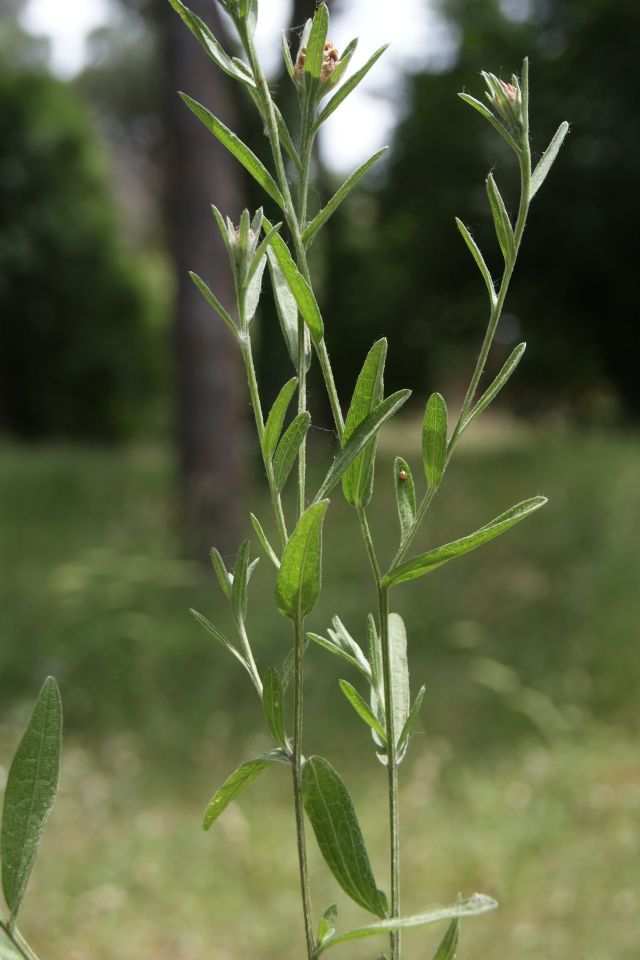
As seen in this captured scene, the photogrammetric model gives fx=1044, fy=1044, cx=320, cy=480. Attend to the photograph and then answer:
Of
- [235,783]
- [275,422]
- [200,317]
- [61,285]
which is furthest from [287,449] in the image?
[61,285]

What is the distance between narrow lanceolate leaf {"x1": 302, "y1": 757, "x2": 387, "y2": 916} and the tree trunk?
331 cm

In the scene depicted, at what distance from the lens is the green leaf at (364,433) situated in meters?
0.33

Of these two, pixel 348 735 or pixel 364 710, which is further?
pixel 348 735

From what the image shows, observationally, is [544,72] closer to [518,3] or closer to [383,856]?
[518,3]

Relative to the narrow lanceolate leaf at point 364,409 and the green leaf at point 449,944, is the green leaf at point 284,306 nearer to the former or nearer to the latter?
the narrow lanceolate leaf at point 364,409

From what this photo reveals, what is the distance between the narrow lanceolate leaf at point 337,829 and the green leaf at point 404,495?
0.09 meters

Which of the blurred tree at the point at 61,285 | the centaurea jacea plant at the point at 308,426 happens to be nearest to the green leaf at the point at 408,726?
the centaurea jacea plant at the point at 308,426

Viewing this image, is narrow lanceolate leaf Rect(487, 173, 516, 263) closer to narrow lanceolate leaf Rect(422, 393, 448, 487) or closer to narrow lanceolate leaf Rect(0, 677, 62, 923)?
narrow lanceolate leaf Rect(422, 393, 448, 487)

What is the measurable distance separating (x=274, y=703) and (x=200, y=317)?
3.51 m

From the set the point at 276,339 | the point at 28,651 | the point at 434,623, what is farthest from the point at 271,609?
the point at 276,339

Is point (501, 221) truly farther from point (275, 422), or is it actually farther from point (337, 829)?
point (337, 829)

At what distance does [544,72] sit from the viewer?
6.30 meters

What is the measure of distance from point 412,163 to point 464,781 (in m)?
4.89

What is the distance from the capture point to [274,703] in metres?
0.35
